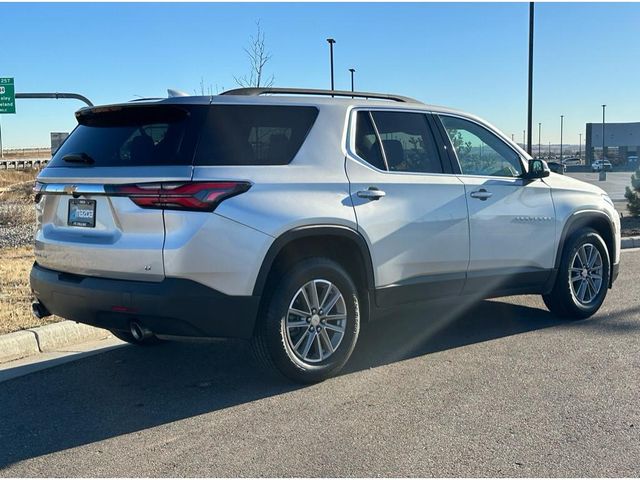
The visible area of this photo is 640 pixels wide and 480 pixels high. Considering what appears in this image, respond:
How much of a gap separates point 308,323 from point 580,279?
10.6 feet

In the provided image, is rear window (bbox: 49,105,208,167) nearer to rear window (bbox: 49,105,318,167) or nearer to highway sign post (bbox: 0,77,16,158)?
rear window (bbox: 49,105,318,167)

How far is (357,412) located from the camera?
415 centimetres

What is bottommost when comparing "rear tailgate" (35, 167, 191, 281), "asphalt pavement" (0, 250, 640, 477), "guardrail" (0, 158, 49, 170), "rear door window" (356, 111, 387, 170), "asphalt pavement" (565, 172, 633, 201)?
"asphalt pavement" (0, 250, 640, 477)

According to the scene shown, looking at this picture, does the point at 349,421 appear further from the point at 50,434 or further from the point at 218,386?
the point at 50,434

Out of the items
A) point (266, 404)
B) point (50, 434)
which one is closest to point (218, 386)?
point (266, 404)

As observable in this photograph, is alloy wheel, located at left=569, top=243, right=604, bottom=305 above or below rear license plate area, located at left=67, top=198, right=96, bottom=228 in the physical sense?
below

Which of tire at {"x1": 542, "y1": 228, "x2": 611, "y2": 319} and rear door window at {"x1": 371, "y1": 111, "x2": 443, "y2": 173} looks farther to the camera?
tire at {"x1": 542, "y1": 228, "x2": 611, "y2": 319}

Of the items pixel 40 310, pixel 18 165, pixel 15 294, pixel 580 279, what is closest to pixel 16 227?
pixel 15 294

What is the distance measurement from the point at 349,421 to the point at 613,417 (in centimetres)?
162

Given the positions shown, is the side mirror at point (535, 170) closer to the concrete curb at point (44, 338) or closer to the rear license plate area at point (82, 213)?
the rear license plate area at point (82, 213)

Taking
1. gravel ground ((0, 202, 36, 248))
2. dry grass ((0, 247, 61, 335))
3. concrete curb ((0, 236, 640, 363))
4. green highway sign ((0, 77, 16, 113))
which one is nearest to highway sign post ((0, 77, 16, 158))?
green highway sign ((0, 77, 16, 113))

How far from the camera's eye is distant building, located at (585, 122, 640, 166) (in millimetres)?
86125

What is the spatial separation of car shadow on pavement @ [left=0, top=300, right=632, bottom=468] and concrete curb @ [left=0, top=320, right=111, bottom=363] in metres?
0.47

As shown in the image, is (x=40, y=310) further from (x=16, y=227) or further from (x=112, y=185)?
(x=16, y=227)
